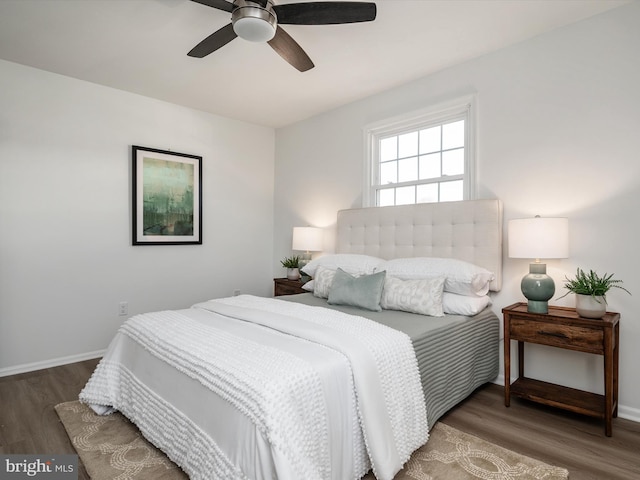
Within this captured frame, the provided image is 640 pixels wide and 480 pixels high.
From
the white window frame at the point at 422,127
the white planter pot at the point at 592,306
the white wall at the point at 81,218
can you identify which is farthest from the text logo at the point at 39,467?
the white window frame at the point at 422,127

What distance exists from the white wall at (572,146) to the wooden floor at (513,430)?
14.0 inches

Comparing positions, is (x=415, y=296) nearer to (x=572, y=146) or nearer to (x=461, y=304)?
(x=461, y=304)

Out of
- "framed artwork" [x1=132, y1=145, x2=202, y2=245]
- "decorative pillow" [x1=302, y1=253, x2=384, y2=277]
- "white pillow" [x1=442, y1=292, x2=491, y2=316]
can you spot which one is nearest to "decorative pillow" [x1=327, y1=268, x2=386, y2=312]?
"decorative pillow" [x1=302, y1=253, x2=384, y2=277]

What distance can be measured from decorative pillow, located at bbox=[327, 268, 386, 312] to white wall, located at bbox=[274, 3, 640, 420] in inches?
38.6

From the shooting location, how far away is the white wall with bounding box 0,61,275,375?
302cm

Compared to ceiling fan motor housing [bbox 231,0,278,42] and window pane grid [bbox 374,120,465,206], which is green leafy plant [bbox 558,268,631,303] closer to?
window pane grid [bbox 374,120,465,206]

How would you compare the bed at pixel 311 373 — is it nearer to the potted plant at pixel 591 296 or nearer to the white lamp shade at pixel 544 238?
the white lamp shade at pixel 544 238

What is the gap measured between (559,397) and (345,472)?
1581mm

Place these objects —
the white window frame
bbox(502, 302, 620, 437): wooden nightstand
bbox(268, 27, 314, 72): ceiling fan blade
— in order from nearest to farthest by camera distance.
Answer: bbox(502, 302, 620, 437): wooden nightstand → bbox(268, 27, 314, 72): ceiling fan blade → the white window frame

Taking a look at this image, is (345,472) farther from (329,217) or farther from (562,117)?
(329,217)

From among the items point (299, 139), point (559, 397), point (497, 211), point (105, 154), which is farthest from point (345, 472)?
point (299, 139)

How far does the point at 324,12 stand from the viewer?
1906 mm

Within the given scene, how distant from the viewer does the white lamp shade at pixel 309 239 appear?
3941mm

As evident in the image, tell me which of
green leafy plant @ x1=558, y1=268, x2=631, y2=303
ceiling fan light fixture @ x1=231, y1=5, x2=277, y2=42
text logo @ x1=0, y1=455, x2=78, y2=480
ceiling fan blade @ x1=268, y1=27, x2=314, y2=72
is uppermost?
ceiling fan blade @ x1=268, y1=27, x2=314, y2=72
